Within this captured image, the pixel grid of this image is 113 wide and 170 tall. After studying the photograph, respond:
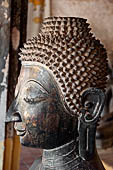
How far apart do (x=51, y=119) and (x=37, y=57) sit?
0.76 feet

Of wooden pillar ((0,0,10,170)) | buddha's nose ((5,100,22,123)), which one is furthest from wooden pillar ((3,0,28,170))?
buddha's nose ((5,100,22,123))

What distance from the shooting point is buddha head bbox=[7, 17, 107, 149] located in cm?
110

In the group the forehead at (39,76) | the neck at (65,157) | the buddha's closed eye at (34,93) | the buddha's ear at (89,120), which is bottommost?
the neck at (65,157)

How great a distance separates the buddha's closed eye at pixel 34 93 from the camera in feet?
3.63

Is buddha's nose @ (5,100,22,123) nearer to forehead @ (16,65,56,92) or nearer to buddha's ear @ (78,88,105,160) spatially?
forehead @ (16,65,56,92)

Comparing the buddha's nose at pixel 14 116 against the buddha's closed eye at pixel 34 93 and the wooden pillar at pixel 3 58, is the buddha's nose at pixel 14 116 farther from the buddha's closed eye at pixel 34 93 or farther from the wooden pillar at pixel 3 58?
the wooden pillar at pixel 3 58

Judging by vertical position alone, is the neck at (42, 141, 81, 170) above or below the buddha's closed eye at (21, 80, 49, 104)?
below

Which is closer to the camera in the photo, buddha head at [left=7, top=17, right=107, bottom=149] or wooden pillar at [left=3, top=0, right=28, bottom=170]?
buddha head at [left=7, top=17, right=107, bottom=149]

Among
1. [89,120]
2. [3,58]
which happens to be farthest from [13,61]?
[89,120]

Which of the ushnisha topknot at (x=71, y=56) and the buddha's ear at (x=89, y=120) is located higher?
the ushnisha topknot at (x=71, y=56)

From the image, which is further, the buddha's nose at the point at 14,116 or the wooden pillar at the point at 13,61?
the wooden pillar at the point at 13,61

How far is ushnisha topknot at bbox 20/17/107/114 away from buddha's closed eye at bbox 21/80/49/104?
0.22 ft

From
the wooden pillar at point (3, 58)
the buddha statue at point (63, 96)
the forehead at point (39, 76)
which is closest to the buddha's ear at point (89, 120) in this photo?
the buddha statue at point (63, 96)

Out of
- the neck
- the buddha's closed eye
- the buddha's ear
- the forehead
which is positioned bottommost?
the neck
